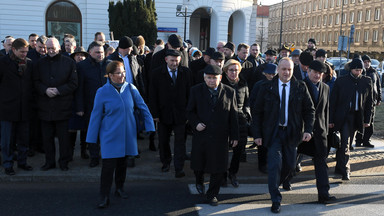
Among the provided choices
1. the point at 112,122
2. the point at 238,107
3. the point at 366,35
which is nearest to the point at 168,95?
the point at 238,107

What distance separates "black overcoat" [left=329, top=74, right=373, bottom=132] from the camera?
666 centimetres

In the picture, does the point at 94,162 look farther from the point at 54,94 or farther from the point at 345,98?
the point at 345,98

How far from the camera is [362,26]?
6519 cm

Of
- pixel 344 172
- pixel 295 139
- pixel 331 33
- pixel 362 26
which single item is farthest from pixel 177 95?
pixel 331 33

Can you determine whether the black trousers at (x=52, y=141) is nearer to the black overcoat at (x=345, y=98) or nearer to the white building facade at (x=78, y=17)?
the black overcoat at (x=345, y=98)

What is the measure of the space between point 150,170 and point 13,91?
8.63ft

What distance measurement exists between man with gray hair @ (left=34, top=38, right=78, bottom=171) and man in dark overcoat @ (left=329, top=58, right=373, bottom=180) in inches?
176

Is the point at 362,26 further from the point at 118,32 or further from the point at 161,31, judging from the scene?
the point at 118,32

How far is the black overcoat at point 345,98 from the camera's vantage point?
666 centimetres

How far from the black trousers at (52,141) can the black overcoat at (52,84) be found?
17 centimetres

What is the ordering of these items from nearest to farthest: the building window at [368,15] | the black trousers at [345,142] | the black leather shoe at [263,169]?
the black trousers at [345,142], the black leather shoe at [263,169], the building window at [368,15]

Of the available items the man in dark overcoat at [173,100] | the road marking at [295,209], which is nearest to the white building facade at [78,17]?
the man in dark overcoat at [173,100]

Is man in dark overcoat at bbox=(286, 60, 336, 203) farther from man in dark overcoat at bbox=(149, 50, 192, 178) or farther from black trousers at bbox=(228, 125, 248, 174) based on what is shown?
man in dark overcoat at bbox=(149, 50, 192, 178)

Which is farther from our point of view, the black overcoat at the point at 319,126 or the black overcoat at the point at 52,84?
the black overcoat at the point at 52,84
